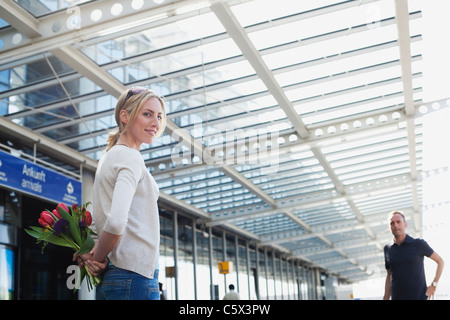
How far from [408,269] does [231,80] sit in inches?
311

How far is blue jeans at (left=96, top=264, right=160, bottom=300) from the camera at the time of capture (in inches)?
70.7

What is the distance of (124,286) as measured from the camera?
1801 millimetres

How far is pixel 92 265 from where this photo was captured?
71.9 inches

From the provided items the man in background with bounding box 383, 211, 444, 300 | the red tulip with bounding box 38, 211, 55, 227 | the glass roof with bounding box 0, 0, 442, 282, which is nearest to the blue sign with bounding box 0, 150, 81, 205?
the glass roof with bounding box 0, 0, 442, 282

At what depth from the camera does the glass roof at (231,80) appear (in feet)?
31.2

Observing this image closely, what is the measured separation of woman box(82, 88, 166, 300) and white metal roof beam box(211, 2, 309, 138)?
7.82 m

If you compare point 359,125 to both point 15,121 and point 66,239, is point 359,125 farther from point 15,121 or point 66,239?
point 66,239

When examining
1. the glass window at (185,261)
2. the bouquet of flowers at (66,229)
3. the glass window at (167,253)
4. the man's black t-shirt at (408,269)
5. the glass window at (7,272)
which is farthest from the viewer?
the glass window at (185,261)

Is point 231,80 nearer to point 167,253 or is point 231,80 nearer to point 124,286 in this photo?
point 167,253

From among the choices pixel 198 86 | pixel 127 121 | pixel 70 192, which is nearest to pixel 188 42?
pixel 198 86

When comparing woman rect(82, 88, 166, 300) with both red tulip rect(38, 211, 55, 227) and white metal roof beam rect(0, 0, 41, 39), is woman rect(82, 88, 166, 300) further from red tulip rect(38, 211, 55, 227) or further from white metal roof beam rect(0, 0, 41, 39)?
white metal roof beam rect(0, 0, 41, 39)

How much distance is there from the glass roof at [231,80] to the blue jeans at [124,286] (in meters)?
7.19

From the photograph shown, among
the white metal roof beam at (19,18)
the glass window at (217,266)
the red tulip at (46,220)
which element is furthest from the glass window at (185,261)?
the red tulip at (46,220)

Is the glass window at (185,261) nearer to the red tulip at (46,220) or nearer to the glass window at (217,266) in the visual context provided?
the glass window at (217,266)
